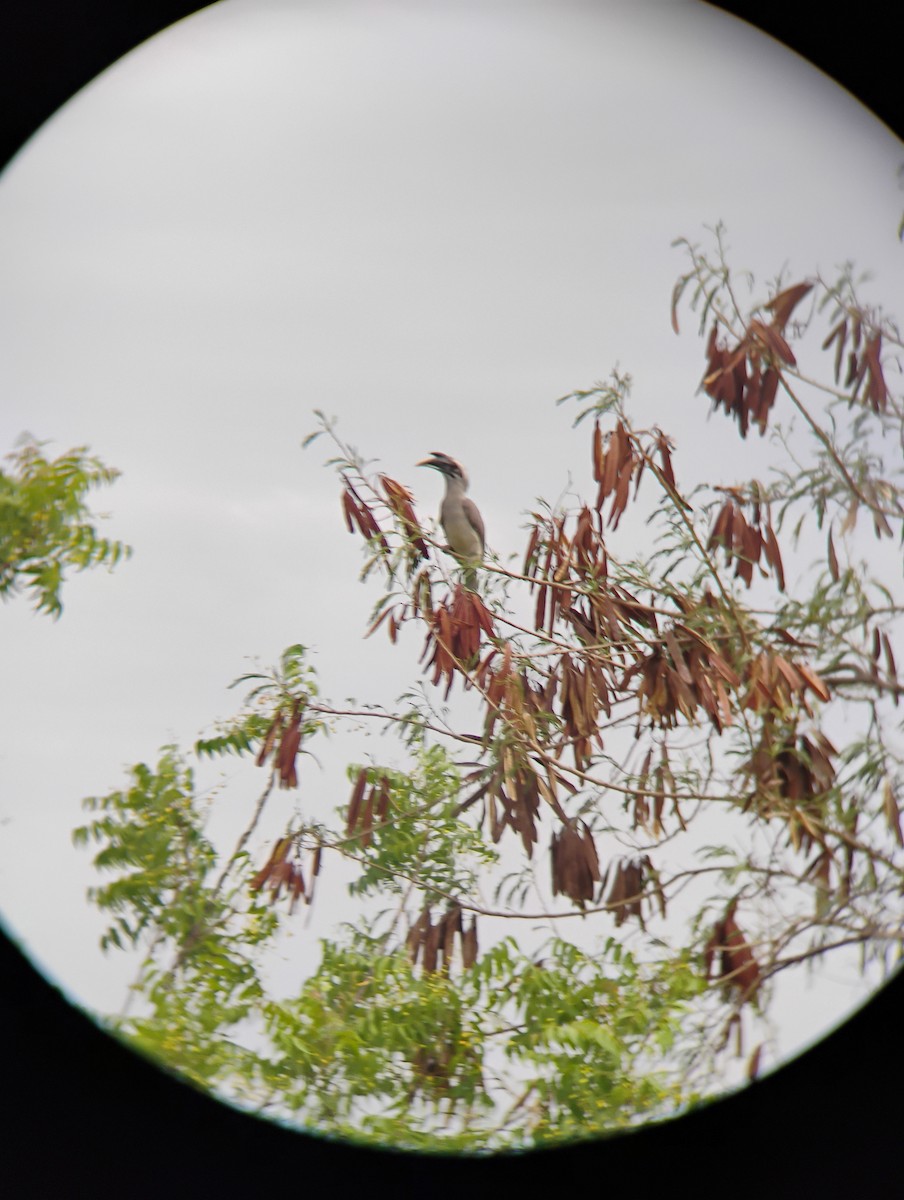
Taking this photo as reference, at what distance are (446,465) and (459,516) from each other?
0.11 metres

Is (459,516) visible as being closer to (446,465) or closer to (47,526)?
(446,465)

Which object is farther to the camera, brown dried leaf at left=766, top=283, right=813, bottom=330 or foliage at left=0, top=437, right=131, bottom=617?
foliage at left=0, top=437, right=131, bottom=617

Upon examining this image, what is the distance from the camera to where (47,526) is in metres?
1.88

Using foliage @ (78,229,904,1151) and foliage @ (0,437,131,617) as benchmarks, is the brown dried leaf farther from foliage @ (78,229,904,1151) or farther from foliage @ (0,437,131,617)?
foliage @ (0,437,131,617)

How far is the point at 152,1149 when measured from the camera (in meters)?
1.23

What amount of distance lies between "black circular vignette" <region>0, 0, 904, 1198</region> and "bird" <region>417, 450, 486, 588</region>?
0.79 meters

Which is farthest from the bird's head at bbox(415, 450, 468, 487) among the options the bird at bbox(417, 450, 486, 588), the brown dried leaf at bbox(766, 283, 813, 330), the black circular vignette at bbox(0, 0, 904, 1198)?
the black circular vignette at bbox(0, 0, 904, 1198)

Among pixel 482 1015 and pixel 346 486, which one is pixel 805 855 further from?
pixel 346 486

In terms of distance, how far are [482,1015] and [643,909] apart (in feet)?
0.97

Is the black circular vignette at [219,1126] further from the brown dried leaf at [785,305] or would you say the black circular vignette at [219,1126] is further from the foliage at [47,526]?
the foliage at [47,526]

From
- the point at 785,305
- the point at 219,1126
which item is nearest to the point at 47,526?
the point at 219,1126

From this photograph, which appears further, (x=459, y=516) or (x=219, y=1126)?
(x=459, y=516)

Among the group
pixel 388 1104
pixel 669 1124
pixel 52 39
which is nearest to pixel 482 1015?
pixel 388 1104

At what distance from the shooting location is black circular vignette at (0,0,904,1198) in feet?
4.03
